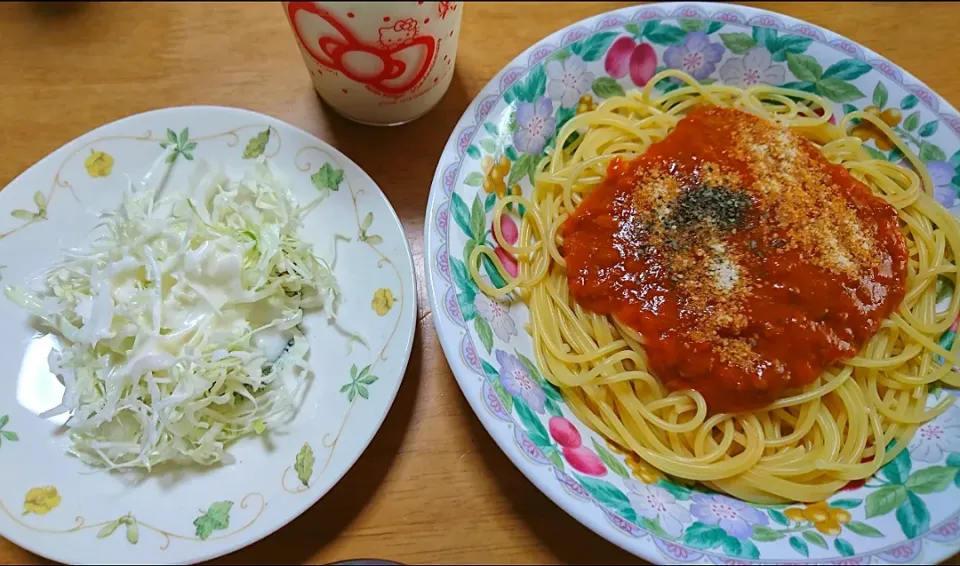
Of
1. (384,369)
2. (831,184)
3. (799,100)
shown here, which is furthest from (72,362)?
(799,100)

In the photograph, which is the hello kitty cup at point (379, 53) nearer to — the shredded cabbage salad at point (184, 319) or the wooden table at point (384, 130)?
the wooden table at point (384, 130)

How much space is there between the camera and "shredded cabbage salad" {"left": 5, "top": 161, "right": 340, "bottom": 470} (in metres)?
1.68

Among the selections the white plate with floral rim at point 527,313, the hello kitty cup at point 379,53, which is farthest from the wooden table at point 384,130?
the white plate with floral rim at point 527,313

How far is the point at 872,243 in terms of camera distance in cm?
181

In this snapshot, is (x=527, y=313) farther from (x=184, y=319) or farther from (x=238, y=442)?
(x=184, y=319)

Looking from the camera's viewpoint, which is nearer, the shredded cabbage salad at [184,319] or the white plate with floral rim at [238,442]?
the white plate with floral rim at [238,442]

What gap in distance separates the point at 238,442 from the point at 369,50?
1128 mm

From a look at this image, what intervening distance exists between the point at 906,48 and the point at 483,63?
1.56 metres

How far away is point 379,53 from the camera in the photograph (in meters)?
1.82

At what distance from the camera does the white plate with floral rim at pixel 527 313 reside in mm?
1474

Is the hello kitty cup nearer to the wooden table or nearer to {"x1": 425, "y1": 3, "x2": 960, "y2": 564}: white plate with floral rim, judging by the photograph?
the wooden table

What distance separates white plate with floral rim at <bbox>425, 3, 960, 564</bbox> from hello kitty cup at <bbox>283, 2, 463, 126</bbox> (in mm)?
227

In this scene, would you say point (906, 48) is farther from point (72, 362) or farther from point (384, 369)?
point (72, 362)

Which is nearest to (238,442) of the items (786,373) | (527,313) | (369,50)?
(527,313)
